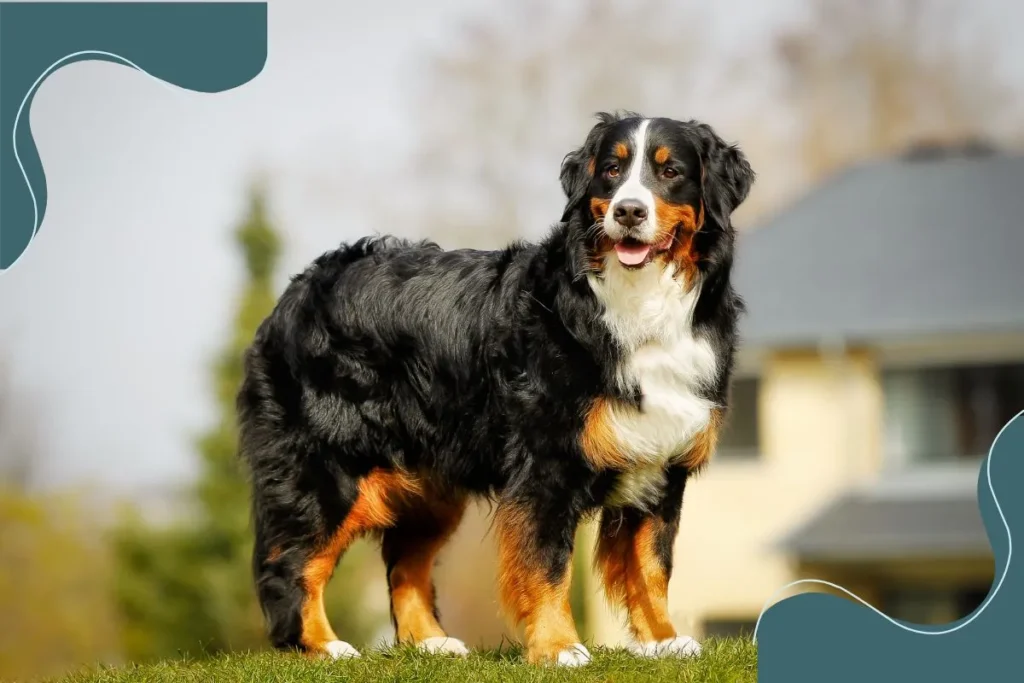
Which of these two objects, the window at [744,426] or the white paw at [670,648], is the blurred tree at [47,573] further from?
the white paw at [670,648]

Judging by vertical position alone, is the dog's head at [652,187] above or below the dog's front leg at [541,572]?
above

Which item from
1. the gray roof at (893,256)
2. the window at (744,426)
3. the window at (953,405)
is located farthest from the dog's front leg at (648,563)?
the window at (744,426)

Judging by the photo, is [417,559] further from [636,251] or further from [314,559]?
[636,251]

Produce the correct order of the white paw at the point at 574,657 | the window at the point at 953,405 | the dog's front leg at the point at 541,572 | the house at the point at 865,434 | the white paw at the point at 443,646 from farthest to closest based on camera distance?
the window at the point at 953,405
the house at the point at 865,434
the white paw at the point at 443,646
the dog's front leg at the point at 541,572
the white paw at the point at 574,657

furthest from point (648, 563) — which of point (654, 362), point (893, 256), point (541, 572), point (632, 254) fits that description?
point (893, 256)

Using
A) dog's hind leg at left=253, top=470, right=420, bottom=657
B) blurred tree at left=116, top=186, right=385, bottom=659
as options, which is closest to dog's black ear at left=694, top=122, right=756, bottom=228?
dog's hind leg at left=253, top=470, right=420, bottom=657

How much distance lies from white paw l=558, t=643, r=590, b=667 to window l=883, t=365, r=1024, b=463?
53.6 ft

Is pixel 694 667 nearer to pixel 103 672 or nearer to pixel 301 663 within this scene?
pixel 301 663

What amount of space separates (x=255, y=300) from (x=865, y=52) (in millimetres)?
19688

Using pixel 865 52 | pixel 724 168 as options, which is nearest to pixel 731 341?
pixel 724 168

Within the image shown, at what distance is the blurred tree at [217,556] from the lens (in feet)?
57.0

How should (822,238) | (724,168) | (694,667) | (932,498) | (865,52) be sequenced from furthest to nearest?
(865,52) → (822,238) → (932,498) → (724,168) → (694,667)

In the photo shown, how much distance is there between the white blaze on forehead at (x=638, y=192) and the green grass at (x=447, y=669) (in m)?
1.75

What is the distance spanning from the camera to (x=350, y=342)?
645 cm
